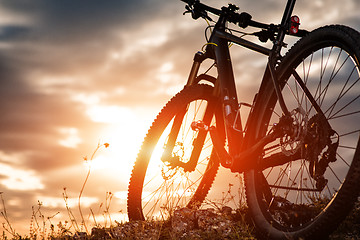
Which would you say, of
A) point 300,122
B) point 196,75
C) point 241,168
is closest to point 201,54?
point 196,75

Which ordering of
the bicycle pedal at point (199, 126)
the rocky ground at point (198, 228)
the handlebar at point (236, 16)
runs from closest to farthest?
the rocky ground at point (198, 228) → the handlebar at point (236, 16) → the bicycle pedal at point (199, 126)

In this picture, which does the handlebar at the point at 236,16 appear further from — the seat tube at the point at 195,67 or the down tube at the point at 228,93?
the seat tube at the point at 195,67

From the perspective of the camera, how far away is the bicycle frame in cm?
366

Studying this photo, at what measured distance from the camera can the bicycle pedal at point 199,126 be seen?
14.9 feet

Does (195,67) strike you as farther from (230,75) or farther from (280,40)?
(280,40)

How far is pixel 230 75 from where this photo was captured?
14.1 ft

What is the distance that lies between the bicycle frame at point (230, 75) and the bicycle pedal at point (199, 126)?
13cm

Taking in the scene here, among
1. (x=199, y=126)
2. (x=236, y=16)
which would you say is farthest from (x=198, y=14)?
(x=199, y=126)

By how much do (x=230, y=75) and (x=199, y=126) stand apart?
0.69 m

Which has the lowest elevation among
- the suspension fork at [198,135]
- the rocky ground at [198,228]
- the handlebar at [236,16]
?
the rocky ground at [198,228]

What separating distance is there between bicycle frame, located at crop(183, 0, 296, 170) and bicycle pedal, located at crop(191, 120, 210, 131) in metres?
0.13

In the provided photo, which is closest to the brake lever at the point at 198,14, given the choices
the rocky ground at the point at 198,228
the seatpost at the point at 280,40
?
the seatpost at the point at 280,40

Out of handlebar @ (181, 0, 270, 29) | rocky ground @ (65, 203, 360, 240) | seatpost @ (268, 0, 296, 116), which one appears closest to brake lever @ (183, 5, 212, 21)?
handlebar @ (181, 0, 270, 29)

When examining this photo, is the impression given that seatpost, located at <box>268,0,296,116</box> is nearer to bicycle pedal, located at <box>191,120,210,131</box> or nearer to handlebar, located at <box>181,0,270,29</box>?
handlebar, located at <box>181,0,270,29</box>
